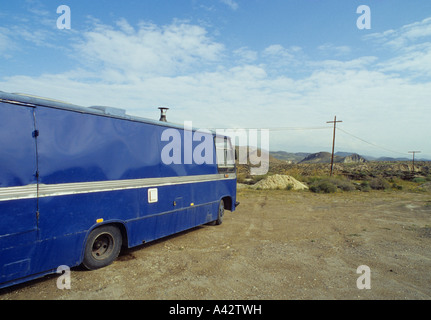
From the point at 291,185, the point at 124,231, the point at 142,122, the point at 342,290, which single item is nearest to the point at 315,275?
the point at 342,290

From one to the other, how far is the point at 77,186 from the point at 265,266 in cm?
399

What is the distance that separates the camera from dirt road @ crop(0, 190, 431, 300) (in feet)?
15.8

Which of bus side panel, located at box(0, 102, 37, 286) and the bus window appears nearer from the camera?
bus side panel, located at box(0, 102, 37, 286)

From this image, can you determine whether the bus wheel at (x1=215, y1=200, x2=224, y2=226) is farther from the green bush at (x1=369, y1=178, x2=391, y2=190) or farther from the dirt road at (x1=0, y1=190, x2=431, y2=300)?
the green bush at (x1=369, y1=178, x2=391, y2=190)

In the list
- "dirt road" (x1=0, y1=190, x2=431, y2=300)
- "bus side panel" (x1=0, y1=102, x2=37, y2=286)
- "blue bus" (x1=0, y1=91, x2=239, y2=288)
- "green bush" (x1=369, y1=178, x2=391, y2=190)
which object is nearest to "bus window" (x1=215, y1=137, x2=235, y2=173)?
"dirt road" (x1=0, y1=190, x2=431, y2=300)

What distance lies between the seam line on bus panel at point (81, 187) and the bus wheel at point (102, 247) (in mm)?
845

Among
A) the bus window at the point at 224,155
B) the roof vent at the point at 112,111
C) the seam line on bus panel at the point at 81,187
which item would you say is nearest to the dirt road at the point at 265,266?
the seam line on bus panel at the point at 81,187

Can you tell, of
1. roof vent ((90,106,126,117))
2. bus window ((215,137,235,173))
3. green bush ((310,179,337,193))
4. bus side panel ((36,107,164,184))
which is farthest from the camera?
green bush ((310,179,337,193))

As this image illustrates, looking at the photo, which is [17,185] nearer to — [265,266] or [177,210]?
[177,210]

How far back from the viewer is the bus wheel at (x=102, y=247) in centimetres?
549

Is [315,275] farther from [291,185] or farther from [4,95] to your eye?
[291,185]

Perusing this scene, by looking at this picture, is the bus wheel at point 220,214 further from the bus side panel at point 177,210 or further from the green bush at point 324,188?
the green bush at point 324,188

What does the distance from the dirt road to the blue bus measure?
51cm

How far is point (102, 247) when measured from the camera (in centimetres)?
588
